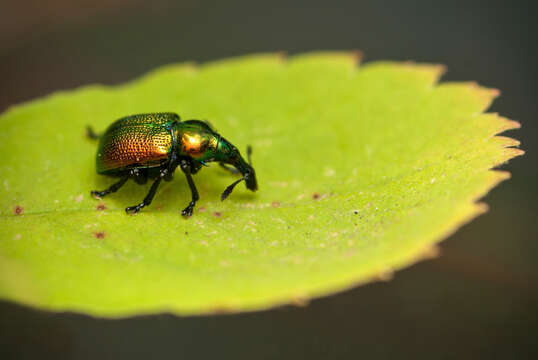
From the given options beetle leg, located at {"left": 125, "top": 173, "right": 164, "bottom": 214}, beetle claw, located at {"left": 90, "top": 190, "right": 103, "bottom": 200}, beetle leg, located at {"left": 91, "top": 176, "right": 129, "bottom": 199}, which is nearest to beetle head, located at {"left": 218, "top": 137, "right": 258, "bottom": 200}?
beetle leg, located at {"left": 125, "top": 173, "right": 164, "bottom": 214}

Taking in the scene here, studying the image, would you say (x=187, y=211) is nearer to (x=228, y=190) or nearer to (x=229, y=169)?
(x=228, y=190)

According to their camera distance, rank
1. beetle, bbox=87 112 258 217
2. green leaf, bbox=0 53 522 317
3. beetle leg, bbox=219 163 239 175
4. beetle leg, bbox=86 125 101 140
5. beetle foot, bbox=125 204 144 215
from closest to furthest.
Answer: green leaf, bbox=0 53 522 317, beetle foot, bbox=125 204 144 215, beetle, bbox=87 112 258 217, beetle leg, bbox=86 125 101 140, beetle leg, bbox=219 163 239 175

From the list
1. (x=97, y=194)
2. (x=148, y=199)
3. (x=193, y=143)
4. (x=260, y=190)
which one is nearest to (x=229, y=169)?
(x=193, y=143)

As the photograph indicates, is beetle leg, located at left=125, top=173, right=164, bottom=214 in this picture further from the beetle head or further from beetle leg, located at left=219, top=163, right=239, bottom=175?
beetle leg, located at left=219, top=163, right=239, bottom=175

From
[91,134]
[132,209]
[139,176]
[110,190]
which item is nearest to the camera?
[132,209]

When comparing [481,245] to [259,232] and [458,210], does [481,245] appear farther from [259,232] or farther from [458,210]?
[259,232]

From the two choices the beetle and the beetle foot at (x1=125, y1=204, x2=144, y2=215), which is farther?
the beetle

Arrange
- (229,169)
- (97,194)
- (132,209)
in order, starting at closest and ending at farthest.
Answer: (132,209) < (97,194) < (229,169)
